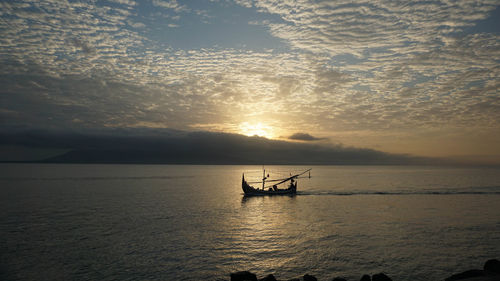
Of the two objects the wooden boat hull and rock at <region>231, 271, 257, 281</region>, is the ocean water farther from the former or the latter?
→ the wooden boat hull

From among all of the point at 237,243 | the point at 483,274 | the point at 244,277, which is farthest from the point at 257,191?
the point at 483,274

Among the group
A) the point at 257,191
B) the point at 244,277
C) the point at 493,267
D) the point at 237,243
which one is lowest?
the point at 257,191

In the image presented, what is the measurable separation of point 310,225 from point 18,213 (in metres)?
49.8

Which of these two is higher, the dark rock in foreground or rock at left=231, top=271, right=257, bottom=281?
the dark rock in foreground

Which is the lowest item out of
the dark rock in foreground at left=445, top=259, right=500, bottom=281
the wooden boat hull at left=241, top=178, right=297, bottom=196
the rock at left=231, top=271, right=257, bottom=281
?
the wooden boat hull at left=241, top=178, right=297, bottom=196

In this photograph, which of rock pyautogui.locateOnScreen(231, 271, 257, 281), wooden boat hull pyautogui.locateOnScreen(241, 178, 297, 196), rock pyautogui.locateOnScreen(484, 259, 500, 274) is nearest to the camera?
rock pyautogui.locateOnScreen(231, 271, 257, 281)

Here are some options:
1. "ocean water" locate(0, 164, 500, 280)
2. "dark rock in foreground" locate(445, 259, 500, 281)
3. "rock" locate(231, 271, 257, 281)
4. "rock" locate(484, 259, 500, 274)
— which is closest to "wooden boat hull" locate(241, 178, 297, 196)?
"ocean water" locate(0, 164, 500, 280)

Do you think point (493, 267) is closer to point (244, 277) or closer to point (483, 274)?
point (483, 274)

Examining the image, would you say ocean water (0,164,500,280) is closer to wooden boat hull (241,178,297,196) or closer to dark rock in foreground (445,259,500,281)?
dark rock in foreground (445,259,500,281)

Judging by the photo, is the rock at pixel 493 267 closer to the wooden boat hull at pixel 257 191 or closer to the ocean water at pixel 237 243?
the ocean water at pixel 237 243

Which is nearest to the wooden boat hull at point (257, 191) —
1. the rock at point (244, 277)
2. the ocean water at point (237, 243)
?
the ocean water at point (237, 243)

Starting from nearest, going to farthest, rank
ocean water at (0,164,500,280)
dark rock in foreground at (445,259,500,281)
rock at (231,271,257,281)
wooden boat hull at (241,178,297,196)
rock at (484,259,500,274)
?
dark rock in foreground at (445,259,500,281), rock at (231,271,257,281), rock at (484,259,500,274), ocean water at (0,164,500,280), wooden boat hull at (241,178,297,196)

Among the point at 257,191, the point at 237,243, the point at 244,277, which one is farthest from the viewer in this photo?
the point at 257,191

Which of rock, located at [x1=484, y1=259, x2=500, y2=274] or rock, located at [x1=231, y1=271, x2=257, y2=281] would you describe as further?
rock, located at [x1=484, y1=259, x2=500, y2=274]
